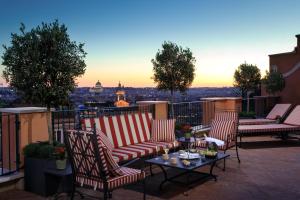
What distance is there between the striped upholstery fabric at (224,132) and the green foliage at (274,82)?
5.38 m

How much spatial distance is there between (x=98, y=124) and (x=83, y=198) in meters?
1.55

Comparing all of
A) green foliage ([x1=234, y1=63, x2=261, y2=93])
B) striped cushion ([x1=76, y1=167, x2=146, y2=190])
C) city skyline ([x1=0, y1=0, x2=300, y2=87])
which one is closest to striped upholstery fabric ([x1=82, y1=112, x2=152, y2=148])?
striped cushion ([x1=76, y1=167, x2=146, y2=190])

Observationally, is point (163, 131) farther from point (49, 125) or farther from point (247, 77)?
point (247, 77)

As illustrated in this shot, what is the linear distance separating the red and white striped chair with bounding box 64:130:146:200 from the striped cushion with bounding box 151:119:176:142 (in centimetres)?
236

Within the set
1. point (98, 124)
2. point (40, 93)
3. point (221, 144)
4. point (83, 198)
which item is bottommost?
point (83, 198)

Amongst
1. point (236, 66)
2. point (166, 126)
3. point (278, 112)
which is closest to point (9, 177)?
point (166, 126)

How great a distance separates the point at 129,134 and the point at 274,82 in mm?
7216

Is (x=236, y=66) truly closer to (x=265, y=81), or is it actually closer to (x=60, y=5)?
(x=265, y=81)

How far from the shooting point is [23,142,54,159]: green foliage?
4.87 metres

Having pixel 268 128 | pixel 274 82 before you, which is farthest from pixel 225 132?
pixel 274 82

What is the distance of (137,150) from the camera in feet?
18.8

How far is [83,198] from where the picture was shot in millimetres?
4605

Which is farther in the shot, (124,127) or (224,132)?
(224,132)

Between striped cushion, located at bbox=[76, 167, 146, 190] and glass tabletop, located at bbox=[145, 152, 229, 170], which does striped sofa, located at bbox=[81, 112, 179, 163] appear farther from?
striped cushion, located at bbox=[76, 167, 146, 190]
